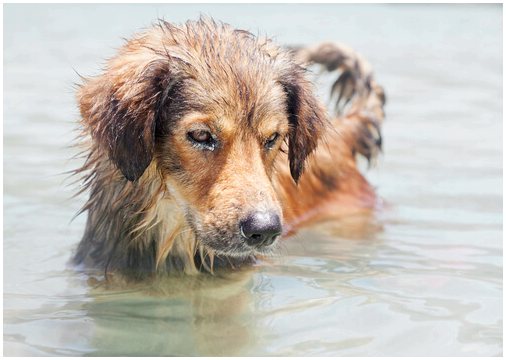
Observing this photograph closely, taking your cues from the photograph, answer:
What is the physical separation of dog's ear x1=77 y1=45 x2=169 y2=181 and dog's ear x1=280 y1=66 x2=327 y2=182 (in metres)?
0.90

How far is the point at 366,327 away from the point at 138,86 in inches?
84.2

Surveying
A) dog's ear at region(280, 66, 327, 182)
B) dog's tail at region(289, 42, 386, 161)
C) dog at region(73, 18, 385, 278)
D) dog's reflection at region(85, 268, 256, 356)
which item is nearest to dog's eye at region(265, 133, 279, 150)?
dog at region(73, 18, 385, 278)

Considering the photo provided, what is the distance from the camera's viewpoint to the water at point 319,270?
5723 millimetres

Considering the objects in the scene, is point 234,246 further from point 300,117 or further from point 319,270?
point 319,270

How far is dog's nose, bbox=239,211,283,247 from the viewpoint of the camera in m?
5.27

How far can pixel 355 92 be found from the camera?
28.6 ft

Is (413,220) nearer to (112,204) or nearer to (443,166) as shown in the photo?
(443,166)

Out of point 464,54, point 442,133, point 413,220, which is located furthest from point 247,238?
point 464,54

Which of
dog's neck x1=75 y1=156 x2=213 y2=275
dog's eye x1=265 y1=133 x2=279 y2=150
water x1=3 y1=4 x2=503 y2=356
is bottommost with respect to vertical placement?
water x1=3 y1=4 x2=503 y2=356

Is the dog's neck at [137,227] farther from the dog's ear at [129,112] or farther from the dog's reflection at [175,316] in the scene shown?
the dog's ear at [129,112]

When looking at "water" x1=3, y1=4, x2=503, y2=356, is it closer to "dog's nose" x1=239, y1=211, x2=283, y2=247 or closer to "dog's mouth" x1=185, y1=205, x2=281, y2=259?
"dog's mouth" x1=185, y1=205, x2=281, y2=259

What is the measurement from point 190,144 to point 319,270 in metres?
1.98

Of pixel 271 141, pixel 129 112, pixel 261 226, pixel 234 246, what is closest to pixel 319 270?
pixel 271 141

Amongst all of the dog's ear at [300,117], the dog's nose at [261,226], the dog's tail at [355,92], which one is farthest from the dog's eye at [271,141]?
the dog's tail at [355,92]
